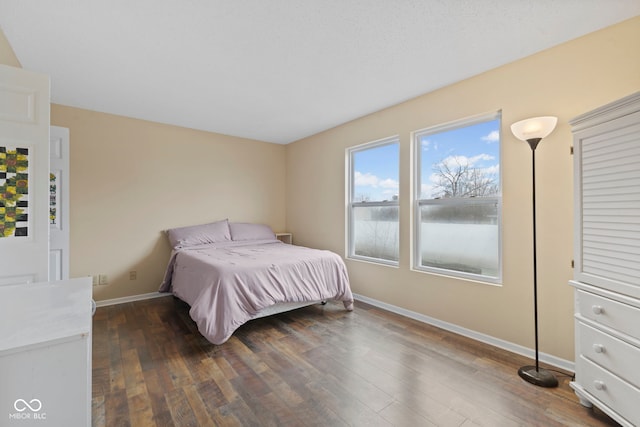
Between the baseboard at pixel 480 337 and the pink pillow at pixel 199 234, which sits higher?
the pink pillow at pixel 199 234

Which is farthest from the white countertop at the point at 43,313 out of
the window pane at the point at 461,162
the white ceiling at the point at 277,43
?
the window pane at the point at 461,162

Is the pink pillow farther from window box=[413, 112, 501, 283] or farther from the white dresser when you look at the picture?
the white dresser

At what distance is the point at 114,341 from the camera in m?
2.51

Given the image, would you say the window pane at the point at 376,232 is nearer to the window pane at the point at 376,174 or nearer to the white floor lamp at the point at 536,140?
the window pane at the point at 376,174

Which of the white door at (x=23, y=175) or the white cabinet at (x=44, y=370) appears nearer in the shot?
the white cabinet at (x=44, y=370)

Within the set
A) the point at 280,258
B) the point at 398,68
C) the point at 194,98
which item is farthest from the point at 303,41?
the point at 280,258

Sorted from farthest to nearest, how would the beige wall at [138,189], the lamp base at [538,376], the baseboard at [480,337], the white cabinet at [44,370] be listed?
the beige wall at [138,189] → the baseboard at [480,337] → the lamp base at [538,376] → the white cabinet at [44,370]

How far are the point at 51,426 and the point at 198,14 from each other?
211cm

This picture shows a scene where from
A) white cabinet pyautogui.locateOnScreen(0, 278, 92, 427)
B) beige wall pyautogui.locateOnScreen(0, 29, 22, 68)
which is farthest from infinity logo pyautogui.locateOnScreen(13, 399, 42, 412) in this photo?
beige wall pyautogui.locateOnScreen(0, 29, 22, 68)

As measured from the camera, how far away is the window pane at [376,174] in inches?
136

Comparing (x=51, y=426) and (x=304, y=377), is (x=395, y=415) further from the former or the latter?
(x=51, y=426)

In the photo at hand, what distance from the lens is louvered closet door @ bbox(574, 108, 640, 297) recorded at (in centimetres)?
144

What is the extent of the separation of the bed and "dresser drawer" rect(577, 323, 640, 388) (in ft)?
6.72

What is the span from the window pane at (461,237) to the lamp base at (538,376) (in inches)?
29.9
